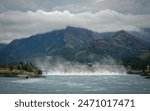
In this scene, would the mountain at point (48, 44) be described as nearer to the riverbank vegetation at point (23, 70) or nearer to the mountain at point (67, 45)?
the mountain at point (67, 45)

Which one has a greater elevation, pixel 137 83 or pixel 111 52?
pixel 111 52

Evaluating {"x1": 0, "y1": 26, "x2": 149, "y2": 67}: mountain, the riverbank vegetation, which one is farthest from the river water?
→ {"x1": 0, "y1": 26, "x2": 149, "y2": 67}: mountain

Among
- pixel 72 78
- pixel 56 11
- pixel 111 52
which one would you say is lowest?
pixel 72 78

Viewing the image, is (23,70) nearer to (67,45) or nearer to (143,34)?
(67,45)

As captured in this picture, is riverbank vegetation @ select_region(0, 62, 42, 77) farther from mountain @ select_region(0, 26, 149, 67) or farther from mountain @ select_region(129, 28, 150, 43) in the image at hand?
mountain @ select_region(129, 28, 150, 43)

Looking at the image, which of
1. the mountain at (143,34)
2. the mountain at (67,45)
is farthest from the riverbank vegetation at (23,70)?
the mountain at (143,34)

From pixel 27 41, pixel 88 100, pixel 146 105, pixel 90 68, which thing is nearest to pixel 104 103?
pixel 88 100

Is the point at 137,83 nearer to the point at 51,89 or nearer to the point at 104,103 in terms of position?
the point at 51,89
